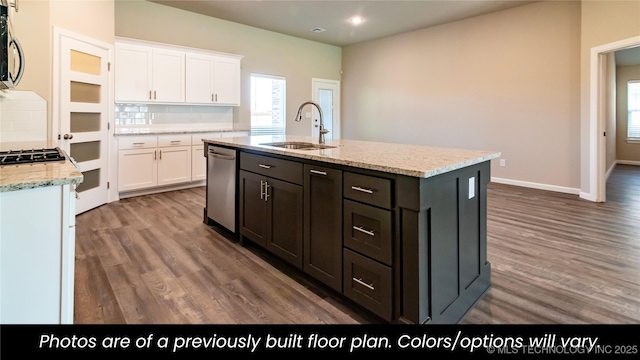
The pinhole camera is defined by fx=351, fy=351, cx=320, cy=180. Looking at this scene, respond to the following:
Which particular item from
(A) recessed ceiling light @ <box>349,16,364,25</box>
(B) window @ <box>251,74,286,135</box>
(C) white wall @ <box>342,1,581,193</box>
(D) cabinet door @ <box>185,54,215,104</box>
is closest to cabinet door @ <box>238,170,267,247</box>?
(D) cabinet door @ <box>185,54,215,104</box>

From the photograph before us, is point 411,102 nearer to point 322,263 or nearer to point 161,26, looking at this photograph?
point 161,26

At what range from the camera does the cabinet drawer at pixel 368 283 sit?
1739 mm

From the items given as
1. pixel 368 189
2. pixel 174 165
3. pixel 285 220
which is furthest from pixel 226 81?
pixel 368 189

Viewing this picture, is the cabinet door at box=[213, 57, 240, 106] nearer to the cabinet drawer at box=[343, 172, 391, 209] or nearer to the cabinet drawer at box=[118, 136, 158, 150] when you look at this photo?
the cabinet drawer at box=[118, 136, 158, 150]

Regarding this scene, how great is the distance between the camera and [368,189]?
1.76m

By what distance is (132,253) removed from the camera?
277 cm

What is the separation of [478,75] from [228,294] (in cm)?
539

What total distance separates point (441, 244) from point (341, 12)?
15.7 ft

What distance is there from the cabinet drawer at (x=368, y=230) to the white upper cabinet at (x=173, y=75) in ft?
13.4

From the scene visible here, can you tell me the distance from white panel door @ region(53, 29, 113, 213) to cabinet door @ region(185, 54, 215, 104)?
110 cm

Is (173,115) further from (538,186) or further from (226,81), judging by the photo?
(538,186)

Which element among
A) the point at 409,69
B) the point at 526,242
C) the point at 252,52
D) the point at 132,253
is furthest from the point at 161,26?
the point at 526,242

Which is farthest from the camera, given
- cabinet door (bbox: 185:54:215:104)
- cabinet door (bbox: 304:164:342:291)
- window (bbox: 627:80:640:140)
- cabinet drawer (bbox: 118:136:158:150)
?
window (bbox: 627:80:640:140)

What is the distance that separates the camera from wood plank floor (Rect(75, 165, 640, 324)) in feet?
6.26
